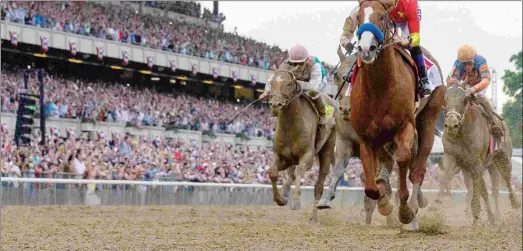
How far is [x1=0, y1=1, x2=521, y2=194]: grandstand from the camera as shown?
1881 cm

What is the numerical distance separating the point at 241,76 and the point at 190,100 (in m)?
3.74

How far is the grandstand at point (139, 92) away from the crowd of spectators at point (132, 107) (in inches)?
1.8

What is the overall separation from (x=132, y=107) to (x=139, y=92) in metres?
3.31

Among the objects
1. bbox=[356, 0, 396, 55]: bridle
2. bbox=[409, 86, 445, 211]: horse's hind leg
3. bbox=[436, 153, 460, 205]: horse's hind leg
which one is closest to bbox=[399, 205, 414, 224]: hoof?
bbox=[409, 86, 445, 211]: horse's hind leg

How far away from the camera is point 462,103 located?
11062 millimetres

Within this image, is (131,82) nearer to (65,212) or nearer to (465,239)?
(65,212)

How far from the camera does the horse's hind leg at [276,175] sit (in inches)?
397

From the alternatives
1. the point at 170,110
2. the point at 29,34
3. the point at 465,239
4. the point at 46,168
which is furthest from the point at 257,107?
the point at 465,239

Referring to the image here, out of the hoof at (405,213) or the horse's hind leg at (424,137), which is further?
the horse's hind leg at (424,137)

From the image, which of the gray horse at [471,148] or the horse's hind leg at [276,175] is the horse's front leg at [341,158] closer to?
the horse's hind leg at [276,175]

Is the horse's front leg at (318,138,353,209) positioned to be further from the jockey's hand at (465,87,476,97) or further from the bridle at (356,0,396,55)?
the bridle at (356,0,396,55)

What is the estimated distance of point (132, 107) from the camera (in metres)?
26.5

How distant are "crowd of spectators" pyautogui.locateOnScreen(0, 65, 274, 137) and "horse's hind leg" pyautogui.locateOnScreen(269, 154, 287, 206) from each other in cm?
1264

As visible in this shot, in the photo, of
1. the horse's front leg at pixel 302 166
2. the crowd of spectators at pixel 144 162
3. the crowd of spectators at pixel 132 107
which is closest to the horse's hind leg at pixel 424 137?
the horse's front leg at pixel 302 166
